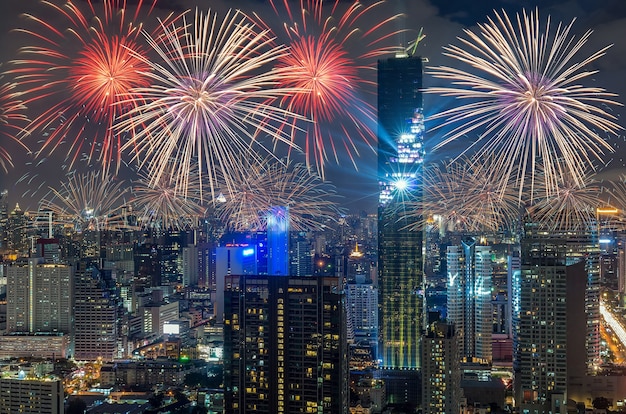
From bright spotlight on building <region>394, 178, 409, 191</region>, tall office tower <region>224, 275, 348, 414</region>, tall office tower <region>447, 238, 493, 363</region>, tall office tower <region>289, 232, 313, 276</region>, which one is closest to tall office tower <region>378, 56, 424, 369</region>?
bright spotlight on building <region>394, 178, 409, 191</region>

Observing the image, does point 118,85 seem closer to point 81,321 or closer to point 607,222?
point 607,222

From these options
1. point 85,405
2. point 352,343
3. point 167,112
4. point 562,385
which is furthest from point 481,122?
point 352,343

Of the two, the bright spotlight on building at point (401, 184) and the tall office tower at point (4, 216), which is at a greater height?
the bright spotlight on building at point (401, 184)

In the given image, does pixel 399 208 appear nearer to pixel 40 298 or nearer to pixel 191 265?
pixel 191 265

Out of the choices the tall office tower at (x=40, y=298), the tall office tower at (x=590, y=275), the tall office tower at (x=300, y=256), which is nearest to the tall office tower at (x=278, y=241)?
the tall office tower at (x=300, y=256)

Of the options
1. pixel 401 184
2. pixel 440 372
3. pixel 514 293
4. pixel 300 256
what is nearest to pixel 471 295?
pixel 514 293

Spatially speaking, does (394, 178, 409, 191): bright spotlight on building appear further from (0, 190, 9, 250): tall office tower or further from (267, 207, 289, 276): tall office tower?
(0, 190, 9, 250): tall office tower

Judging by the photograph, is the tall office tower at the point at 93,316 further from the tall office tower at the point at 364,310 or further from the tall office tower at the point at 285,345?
the tall office tower at the point at 285,345
